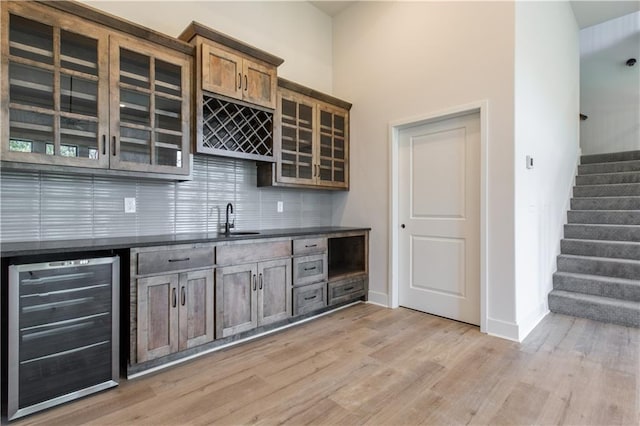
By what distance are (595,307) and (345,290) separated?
2482 mm

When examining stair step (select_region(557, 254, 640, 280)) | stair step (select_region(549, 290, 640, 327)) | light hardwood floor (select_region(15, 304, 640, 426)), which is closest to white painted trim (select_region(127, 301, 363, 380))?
light hardwood floor (select_region(15, 304, 640, 426))

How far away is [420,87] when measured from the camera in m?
3.30

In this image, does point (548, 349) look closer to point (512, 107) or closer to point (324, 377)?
point (324, 377)

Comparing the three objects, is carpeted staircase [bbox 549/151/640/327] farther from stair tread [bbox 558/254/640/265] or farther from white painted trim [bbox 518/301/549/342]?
white painted trim [bbox 518/301/549/342]

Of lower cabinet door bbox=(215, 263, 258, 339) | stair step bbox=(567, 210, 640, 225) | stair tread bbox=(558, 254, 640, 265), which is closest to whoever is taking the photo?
lower cabinet door bbox=(215, 263, 258, 339)

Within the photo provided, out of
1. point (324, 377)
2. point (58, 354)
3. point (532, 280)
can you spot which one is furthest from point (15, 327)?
point (532, 280)

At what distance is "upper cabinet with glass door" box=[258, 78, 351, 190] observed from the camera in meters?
3.23

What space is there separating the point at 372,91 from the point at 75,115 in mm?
2897

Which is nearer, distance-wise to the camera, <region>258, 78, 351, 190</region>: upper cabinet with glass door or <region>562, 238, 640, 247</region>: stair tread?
<region>258, 78, 351, 190</region>: upper cabinet with glass door

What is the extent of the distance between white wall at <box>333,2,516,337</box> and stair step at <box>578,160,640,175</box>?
339cm

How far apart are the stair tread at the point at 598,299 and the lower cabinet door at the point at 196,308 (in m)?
3.51

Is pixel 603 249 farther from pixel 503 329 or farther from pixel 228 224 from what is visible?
pixel 228 224

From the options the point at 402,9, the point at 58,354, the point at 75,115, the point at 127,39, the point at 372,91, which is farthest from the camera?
the point at 372,91

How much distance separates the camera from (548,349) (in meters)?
2.49
